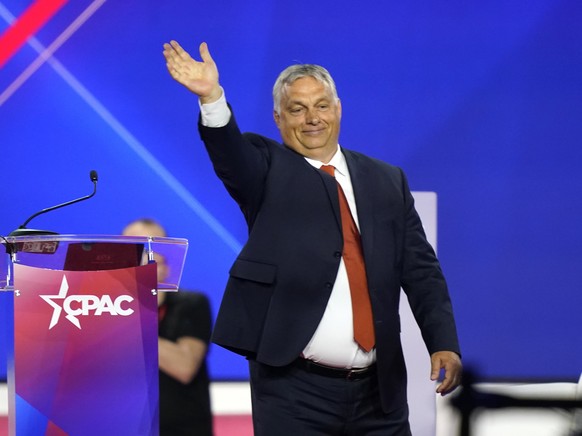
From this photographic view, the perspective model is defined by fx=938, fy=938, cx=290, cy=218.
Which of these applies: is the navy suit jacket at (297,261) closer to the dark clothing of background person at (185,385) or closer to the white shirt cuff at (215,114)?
the white shirt cuff at (215,114)

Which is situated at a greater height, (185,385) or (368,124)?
(368,124)

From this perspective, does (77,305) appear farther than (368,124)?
No

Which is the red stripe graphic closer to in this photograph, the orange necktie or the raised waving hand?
the raised waving hand

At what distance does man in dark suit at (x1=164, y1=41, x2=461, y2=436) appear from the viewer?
92.7 inches

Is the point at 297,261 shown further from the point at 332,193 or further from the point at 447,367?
the point at 447,367

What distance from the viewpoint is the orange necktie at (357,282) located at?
7.87 ft

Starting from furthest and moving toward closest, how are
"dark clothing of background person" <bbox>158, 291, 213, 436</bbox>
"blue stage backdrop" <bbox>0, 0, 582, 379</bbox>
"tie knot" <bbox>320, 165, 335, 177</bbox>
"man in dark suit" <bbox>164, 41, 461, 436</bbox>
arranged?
"blue stage backdrop" <bbox>0, 0, 582, 379</bbox>
"dark clothing of background person" <bbox>158, 291, 213, 436</bbox>
"tie knot" <bbox>320, 165, 335, 177</bbox>
"man in dark suit" <bbox>164, 41, 461, 436</bbox>

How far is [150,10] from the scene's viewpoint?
3.97 m

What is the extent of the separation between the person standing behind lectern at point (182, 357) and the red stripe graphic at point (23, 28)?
0.86m

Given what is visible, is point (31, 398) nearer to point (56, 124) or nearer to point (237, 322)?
point (237, 322)

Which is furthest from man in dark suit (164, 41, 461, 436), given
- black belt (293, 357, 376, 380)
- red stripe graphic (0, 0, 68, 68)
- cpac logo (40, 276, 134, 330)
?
red stripe graphic (0, 0, 68, 68)

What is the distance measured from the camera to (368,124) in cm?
414

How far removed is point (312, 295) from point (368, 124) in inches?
74.0

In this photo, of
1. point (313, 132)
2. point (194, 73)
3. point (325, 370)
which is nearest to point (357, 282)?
point (325, 370)
